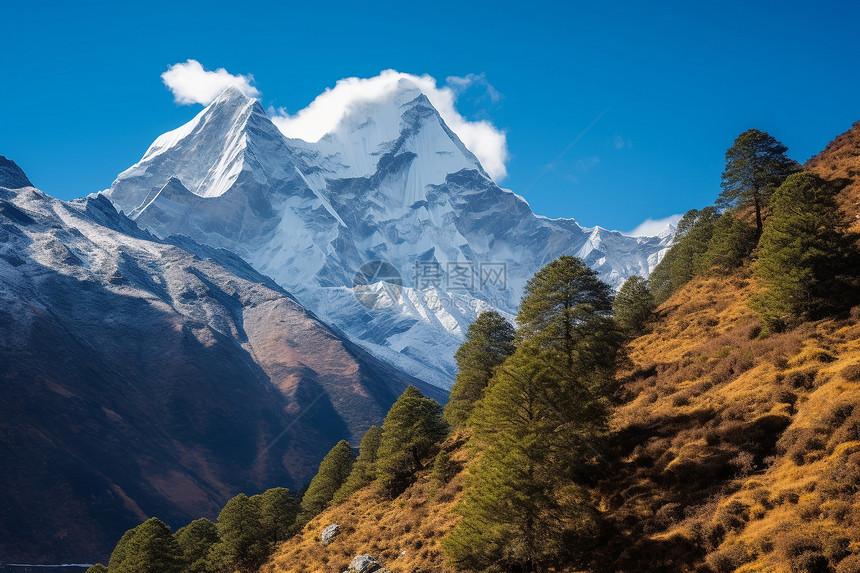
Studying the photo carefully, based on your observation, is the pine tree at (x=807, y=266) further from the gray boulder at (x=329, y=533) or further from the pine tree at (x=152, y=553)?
the pine tree at (x=152, y=553)

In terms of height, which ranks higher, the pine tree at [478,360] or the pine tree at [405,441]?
the pine tree at [478,360]

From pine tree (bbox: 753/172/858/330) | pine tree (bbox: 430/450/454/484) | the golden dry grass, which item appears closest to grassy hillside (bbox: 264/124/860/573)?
the golden dry grass

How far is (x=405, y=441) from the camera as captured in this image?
46688 mm

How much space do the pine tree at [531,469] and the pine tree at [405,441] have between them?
16.2 m

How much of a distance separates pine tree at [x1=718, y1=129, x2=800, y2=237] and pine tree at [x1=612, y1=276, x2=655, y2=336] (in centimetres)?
1168

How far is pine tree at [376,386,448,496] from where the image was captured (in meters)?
46.2

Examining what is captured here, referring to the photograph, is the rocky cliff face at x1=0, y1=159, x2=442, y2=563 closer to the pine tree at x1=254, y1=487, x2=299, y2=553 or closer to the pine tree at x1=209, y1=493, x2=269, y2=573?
the pine tree at x1=209, y1=493, x2=269, y2=573

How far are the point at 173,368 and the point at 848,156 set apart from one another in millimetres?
178833

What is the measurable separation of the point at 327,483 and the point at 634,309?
1532 inches

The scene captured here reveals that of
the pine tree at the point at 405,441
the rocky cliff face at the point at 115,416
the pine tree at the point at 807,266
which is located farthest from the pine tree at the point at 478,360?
the rocky cliff face at the point at 115,416

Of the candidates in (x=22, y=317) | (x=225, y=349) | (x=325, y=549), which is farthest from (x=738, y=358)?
(x=225, y=349)

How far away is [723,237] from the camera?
50.1 meters

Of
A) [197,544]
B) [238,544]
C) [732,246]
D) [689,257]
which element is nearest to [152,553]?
[238,544]

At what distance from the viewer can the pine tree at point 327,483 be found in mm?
59375
